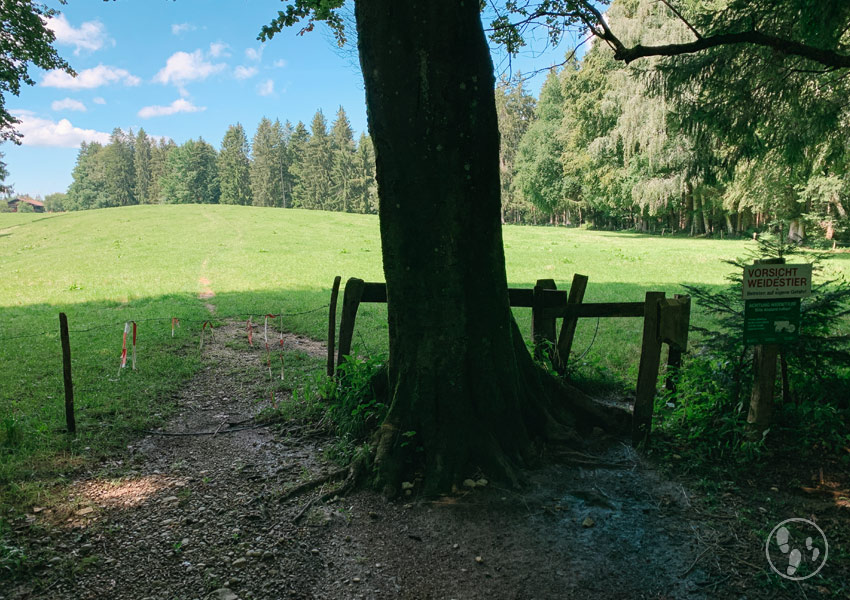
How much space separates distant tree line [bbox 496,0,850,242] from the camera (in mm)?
8273

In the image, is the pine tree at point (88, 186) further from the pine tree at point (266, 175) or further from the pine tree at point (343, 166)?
the pine tree at point (343, 166)

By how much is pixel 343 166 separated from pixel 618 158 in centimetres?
6582

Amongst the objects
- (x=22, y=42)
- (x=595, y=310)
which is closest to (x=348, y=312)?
(x=595, y=310)

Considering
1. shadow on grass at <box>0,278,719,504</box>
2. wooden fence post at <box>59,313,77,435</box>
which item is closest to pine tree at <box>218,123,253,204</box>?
shadow on grass at <box>0,278,719,504</box>

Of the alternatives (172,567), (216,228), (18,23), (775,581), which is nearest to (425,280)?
(172,567)

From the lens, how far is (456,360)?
5051 millimetres

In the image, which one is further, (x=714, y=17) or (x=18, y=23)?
(x=18, y=23)

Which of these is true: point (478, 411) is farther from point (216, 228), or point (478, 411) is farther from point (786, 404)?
point (216, 228)

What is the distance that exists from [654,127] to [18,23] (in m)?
31.8

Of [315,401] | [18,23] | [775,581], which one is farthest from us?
[18,23]

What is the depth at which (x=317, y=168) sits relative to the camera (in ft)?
346

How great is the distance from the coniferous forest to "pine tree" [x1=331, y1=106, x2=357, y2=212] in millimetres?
276

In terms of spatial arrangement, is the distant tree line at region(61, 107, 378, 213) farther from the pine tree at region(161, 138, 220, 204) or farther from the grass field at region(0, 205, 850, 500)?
the grass field at region(0, 205, 850, 500)

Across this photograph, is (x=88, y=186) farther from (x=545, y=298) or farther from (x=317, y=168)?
(x=545, y=298)
